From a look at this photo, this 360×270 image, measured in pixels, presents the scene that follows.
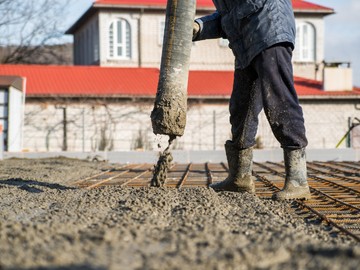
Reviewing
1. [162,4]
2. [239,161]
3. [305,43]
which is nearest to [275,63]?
[239,161]

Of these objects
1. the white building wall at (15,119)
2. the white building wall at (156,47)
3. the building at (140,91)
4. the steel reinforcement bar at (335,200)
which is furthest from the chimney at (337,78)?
the steel reinforcement bar at (335,200)

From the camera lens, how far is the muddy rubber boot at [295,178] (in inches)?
197

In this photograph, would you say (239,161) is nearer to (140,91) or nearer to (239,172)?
(239,172)

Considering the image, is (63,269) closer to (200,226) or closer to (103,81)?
(200,226)

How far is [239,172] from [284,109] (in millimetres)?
818

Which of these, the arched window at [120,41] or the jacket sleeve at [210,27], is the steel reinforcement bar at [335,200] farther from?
the arched window at [120,41]

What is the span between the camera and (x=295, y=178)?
5043mm

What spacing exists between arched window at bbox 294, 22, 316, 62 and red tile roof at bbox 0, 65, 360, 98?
5.75 feet

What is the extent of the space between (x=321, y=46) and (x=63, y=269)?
2672 cm

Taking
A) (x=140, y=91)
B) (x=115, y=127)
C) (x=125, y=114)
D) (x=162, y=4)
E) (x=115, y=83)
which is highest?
(x=162, y=4)

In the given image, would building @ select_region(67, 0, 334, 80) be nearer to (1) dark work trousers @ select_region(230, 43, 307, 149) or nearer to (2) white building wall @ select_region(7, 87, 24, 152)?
(2) white building wall @ select_region(7, 87, 24, 152)

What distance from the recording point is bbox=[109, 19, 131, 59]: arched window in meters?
27.0

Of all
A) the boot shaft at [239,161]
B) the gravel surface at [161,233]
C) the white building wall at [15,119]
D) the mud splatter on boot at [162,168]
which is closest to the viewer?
the gravel surface at [161,233]

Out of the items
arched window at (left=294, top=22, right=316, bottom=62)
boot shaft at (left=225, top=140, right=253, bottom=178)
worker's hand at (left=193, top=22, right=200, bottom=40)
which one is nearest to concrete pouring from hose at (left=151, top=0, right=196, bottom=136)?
worker's hand at (left=193, top=22, right=200, bottom=40)
